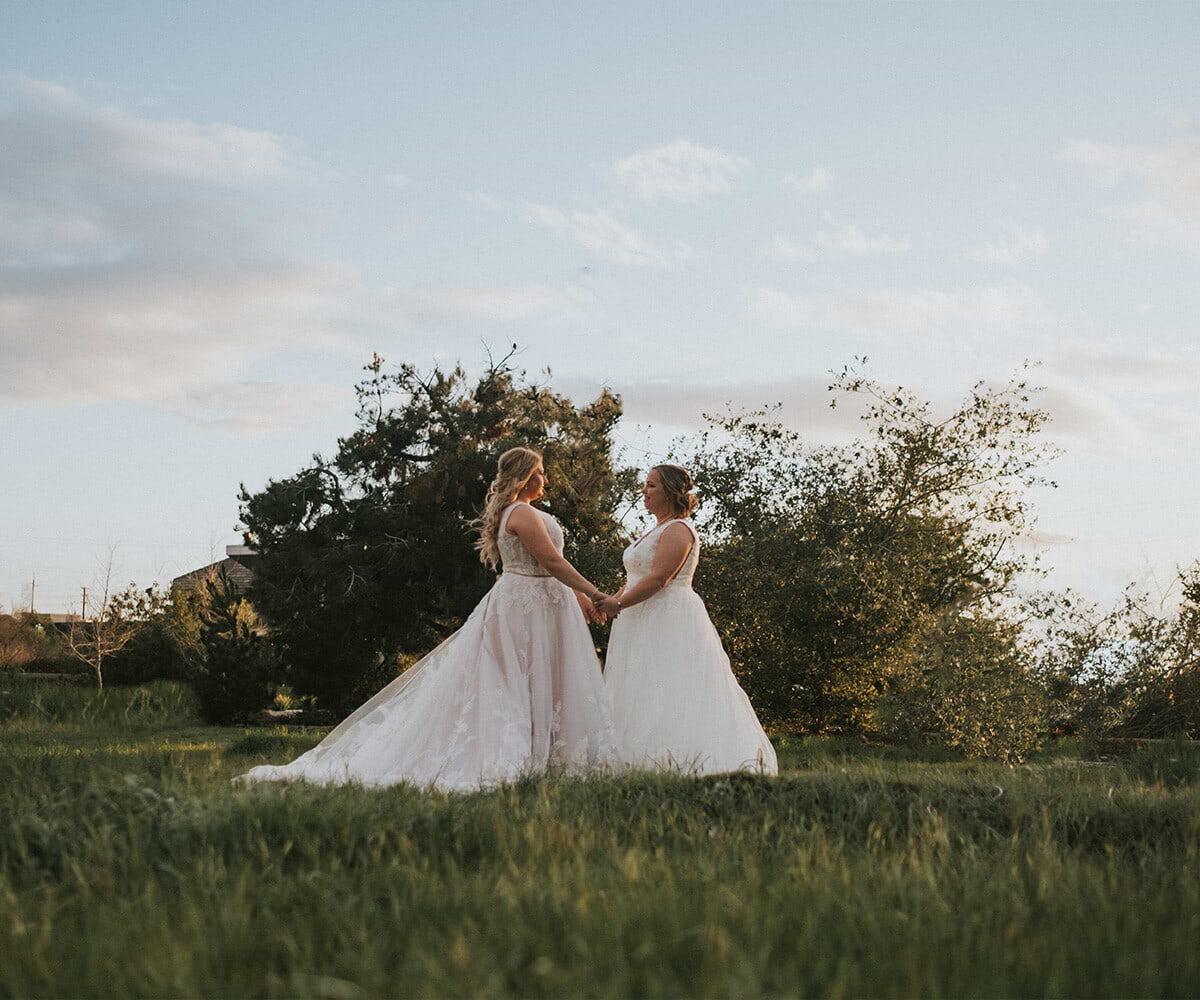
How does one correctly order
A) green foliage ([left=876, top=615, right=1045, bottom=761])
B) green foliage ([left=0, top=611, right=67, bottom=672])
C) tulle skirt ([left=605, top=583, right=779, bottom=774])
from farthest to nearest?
green foliage ([left=0, top=611, right=67, bottom=672]), green foliage ([left=876, top=615, right=1045, bottom=761]), tulle skirt ([left=605, top=583, right=779, bottom=774])

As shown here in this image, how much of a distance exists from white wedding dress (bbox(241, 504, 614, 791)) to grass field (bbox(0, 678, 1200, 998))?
5.68ft

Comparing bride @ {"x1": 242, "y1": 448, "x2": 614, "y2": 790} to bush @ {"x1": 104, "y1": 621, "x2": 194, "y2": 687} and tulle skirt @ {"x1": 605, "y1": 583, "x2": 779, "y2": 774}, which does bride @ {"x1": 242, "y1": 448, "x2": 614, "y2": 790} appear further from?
bush @ {"x1": 104, "y1": 621, "x2": 194, "y2": 687}

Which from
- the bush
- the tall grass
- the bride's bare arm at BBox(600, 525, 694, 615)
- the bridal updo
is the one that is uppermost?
the bridal updo

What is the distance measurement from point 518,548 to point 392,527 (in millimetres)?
9333

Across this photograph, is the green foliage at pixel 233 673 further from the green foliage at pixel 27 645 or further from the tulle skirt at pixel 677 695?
the tulle skirt at pixel 677 695

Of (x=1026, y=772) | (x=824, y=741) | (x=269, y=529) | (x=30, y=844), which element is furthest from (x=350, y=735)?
(x=269, y=529)

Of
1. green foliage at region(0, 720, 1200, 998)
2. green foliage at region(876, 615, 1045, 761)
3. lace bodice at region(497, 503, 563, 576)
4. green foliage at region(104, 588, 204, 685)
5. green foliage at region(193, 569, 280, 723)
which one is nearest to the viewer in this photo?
green foliage at region(0, 720, 1200, 998)

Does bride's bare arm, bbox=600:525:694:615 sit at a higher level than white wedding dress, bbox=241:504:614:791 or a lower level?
higher

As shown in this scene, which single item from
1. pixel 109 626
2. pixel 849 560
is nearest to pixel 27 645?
pixel 109 626

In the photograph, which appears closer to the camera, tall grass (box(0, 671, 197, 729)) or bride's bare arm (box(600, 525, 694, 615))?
bride's bare arm (box(600, 525, 694, 615))

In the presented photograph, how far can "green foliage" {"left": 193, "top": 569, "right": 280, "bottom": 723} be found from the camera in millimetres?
16359

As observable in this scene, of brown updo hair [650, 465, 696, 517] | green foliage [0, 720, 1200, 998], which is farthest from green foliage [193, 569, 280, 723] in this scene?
green foliage [0, 720, 1200, 998]

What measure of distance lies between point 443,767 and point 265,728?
955 centimetres

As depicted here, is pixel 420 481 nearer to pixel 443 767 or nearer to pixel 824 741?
pixel 824 741
